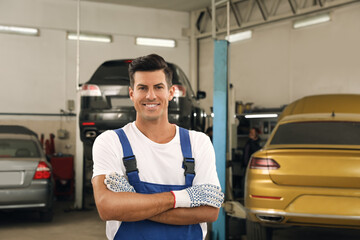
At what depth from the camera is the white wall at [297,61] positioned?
1042 centimetres

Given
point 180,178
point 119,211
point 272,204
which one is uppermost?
point 180,178

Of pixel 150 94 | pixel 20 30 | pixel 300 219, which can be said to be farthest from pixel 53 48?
pixel 150 94

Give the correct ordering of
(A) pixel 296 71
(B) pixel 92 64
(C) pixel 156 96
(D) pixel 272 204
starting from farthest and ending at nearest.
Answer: (B) pixel 92 64, (A) pixel 296 71, (D) pixel 272 204, (C) pixel 156 96

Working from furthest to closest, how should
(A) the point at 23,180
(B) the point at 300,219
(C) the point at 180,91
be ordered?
(A) the point at 23,180 → (C) the point at 180,91 → (B) the point at 300,219

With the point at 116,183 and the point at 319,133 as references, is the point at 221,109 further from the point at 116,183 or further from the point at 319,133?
the point at 116,183

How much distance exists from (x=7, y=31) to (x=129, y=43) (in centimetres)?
368

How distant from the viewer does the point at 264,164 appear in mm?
4668

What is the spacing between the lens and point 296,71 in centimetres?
1168

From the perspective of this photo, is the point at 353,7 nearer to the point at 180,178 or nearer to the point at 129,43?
the point at 129,43

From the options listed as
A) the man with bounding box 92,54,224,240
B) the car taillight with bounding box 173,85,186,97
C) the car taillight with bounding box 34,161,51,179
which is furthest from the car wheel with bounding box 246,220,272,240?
the car taillight with bounding box 34,161,51,179

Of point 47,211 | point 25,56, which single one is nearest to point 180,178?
point 47,211

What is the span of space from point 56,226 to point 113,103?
7.97 ft

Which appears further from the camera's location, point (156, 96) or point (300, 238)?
point (300, 238)

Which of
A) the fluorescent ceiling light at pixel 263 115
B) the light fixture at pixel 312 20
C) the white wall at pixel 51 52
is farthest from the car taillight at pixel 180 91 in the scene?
the white wall at pixel 51 52
